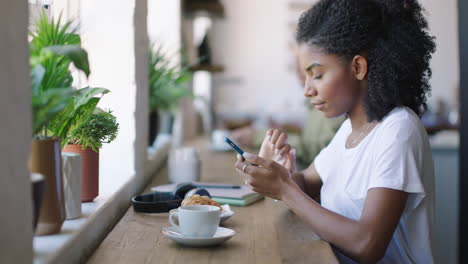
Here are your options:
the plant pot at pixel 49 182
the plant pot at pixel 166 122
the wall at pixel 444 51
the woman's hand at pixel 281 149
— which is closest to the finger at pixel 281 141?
the woman's hand at pixel 281 149

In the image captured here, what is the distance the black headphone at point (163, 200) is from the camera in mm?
1273

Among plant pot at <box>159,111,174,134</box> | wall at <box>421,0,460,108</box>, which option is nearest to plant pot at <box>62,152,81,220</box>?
plant pot at <box>159,111,174,134</box>

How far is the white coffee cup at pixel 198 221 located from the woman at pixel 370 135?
19 cm

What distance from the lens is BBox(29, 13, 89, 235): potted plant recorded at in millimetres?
773

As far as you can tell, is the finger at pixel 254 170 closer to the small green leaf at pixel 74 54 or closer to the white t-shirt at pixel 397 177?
the white t-shirt at pixel 397 177

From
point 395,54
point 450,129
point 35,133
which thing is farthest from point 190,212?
point 450,129

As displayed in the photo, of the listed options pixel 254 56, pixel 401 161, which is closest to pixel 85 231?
pixel 401 161

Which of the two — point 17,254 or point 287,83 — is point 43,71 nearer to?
point 17,254

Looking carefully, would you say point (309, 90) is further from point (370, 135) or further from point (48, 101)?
point (48, 101)

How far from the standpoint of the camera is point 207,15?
429cm

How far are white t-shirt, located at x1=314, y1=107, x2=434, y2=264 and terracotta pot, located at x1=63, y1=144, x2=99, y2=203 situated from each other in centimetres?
59

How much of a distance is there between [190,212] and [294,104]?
4464 mm

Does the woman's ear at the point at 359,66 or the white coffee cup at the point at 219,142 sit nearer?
the woman's ear at the point at 359,66

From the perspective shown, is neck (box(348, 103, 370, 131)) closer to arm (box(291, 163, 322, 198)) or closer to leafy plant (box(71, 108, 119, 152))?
arm (box(291, 163, 322, 198))
